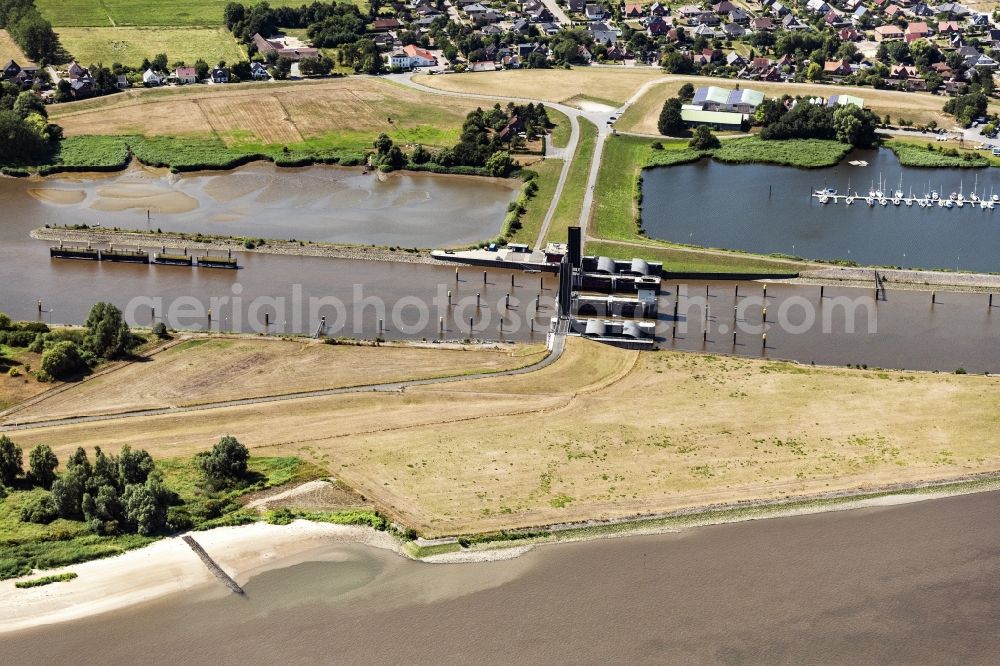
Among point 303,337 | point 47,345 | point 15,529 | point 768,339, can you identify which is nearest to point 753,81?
point 768,339

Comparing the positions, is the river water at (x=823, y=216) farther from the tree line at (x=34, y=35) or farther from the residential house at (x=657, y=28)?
the tree line at (x=34, y=35)

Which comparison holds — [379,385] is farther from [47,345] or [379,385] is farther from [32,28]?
[32,28]

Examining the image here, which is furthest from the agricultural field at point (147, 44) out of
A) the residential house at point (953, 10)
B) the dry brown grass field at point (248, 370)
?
the residential house at point (953, 10)

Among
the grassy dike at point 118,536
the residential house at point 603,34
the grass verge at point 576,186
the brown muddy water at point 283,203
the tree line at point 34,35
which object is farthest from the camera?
the residential house at point 603,34

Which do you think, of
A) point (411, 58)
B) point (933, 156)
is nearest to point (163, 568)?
point (933, 156)

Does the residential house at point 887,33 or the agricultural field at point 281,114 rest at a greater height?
the residential house at point 887,33

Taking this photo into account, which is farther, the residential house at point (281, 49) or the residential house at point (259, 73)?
the residential house at point (281, 49)

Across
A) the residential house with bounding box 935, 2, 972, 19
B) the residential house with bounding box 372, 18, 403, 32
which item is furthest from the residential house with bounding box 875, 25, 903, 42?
the residential house with bounding box 372, 18, 403, 32

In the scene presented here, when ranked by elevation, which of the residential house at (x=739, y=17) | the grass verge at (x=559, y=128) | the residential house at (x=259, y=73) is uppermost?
the residential house at (x=739, y=17)
